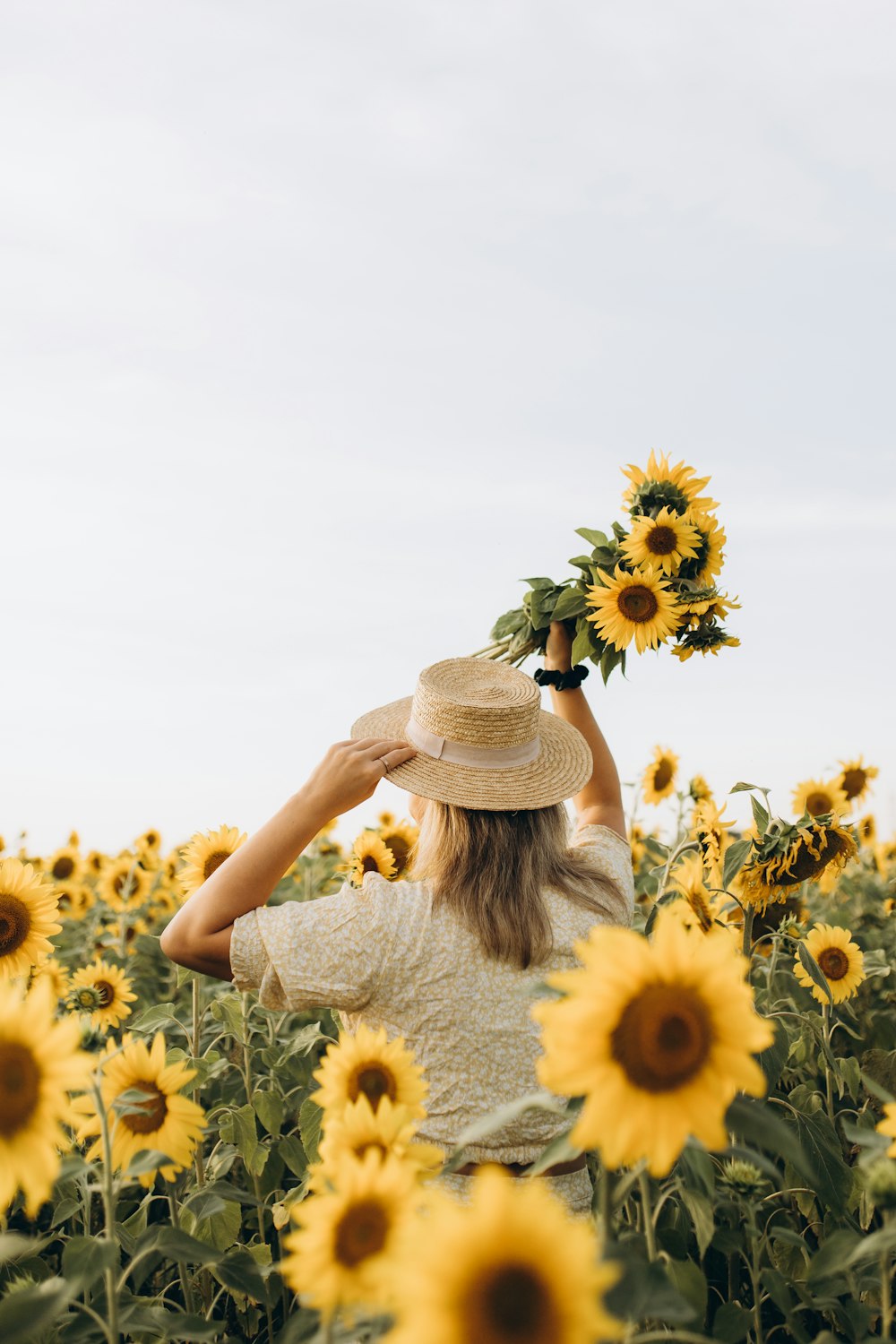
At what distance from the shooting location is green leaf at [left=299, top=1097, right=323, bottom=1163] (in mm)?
→ 2791

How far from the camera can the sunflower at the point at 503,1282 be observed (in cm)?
101

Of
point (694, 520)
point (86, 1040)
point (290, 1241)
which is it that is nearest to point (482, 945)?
point (86, 1040)

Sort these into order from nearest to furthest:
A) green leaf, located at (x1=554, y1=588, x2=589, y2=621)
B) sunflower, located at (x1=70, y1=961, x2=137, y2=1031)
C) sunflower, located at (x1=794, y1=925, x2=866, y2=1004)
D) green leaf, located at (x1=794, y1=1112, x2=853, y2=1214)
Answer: green leaf, located at (x1=794, y1=1112, x2=853, y2=1214) → green leaf, located at (x1=554, y1=588, x2=589, y2=621) → sunflower, located at (x1=794, y1=925, x2=866, y2=1004) → sunflower, located at (x1=70, y1=961, x2=137, y2=1031)

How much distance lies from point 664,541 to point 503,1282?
2.40 meters

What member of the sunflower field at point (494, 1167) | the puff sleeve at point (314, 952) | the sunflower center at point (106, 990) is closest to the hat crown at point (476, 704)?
the puff sleeve at point (314, 952)

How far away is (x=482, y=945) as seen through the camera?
7.60 feet

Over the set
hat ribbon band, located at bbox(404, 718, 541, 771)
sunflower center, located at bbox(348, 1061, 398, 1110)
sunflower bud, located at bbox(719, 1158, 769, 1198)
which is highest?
hat ribbon band, located at bbox(404, 718, 541, 771)

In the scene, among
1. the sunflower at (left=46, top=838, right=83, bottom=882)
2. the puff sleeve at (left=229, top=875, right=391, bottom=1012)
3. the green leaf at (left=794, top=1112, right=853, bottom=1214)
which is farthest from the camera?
the sunflower at (left=46, top=838, right=83, bottom=882)

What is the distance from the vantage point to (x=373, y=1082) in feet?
5.76

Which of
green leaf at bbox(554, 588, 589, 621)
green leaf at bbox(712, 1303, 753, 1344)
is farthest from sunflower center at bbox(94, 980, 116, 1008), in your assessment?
green leaf at bbox(712, 1303, 753, 1344)

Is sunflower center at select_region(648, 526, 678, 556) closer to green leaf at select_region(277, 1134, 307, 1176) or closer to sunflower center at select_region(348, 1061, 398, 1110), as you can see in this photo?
sunflower center at select_region(348, 1061, 398, 1110)

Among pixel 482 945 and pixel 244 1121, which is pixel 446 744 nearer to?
pixel 482 945

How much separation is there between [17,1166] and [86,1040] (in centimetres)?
53

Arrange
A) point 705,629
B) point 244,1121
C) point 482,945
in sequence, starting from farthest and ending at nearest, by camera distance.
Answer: point 705,629 < point 244,1121 < point 482,945
